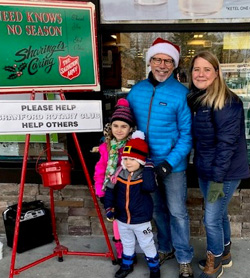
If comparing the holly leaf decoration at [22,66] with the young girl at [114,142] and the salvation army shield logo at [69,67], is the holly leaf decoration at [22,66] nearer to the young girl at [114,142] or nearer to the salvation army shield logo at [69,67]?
the salvation army shield logo at [69,67]

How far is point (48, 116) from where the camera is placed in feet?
8.76

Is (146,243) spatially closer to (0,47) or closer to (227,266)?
(227,266)

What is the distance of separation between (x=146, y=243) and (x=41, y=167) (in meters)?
1.04

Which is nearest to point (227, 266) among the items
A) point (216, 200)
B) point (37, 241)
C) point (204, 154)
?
point (216, 200)

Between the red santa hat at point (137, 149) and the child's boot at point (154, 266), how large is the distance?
32.6 inches

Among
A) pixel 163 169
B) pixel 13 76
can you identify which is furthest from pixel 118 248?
pixel 13 76

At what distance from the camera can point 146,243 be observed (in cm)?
269

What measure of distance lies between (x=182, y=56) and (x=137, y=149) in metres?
1.38

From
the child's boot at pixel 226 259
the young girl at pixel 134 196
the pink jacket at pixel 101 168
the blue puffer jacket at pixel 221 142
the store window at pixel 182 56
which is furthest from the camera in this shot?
the store window at pixel 182 56

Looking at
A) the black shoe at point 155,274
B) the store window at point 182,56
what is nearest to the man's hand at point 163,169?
the black shoe at point 155,274

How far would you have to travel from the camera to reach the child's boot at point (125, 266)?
2818 mm

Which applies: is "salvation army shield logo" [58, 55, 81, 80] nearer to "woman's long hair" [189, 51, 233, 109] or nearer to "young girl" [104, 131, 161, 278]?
"young girl" [104, 131, 161, 278]

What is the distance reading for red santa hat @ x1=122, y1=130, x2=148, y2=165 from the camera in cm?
248

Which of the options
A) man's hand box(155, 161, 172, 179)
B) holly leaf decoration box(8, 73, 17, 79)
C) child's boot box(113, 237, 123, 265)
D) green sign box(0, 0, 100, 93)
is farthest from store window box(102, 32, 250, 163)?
child's boot box(113, 237, 123, 265)
